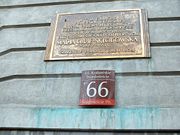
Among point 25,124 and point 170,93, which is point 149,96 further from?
point 25,124

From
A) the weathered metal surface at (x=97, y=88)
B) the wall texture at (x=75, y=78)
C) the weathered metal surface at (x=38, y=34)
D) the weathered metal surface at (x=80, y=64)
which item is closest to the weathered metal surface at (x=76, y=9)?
the wall texture at (x=75, y=78)

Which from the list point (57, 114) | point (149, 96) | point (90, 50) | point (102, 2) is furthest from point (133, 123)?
point (102, 2)

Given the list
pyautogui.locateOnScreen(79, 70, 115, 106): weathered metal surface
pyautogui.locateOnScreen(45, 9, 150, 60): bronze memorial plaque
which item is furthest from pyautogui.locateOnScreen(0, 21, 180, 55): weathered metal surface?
pyautogui.locateOnScreen(79, 70, 115, 106): weathered metal surface

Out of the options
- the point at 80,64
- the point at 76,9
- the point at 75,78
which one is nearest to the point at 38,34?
the point at 76,9

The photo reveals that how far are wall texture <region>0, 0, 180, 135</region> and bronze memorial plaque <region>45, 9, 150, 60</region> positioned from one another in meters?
0.18

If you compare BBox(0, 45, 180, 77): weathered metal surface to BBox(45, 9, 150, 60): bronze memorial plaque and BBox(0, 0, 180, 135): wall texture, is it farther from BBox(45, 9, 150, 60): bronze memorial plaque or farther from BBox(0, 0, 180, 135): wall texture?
BBox(45, 9, 150, 60): bronze memorial plaque

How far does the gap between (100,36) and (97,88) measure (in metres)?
1.50

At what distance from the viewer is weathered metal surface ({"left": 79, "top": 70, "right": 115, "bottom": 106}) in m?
6.78

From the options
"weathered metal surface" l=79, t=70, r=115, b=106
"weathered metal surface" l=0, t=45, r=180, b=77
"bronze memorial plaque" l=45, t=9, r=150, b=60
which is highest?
"bronze memorial plaque" l=45, t=9, r=150, b=60

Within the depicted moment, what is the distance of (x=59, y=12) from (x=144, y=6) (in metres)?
2.24

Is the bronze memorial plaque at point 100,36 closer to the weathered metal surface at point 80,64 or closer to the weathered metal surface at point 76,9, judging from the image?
the weathered metal surface at point 80,64

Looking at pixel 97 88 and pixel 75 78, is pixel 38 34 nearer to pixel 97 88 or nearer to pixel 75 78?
pixel 75 78

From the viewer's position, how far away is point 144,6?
8312 millimetres

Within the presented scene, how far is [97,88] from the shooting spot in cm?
694
